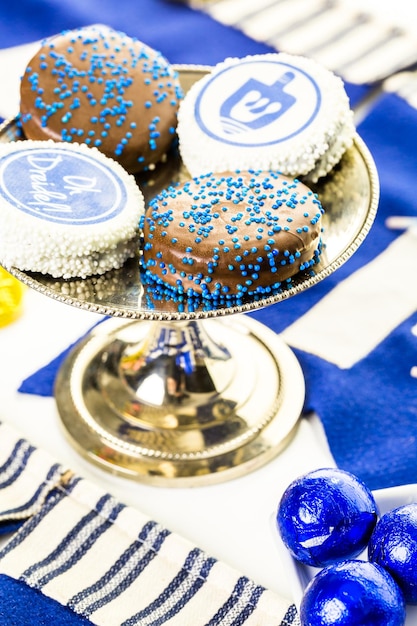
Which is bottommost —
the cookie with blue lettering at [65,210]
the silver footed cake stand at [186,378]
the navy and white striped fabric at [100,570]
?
the navy and white striped fabric at [100,570]

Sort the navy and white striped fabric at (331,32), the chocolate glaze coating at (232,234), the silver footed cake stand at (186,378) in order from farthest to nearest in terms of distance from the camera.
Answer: the navy and white striped fabric at (331,32) < the silver footed cake stand at (186,378) < the chocolate glaze coating at (232,234)

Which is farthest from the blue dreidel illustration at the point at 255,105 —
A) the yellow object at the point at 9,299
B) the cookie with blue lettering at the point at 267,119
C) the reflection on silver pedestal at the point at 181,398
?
the yellow object at the point at 9,299

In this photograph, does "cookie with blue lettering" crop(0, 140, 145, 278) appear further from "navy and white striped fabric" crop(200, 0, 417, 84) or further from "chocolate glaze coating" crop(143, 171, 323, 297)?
"navy and white striped fabric" crop(200, 0, 417, 84)

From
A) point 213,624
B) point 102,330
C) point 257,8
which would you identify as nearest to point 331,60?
point 257,8

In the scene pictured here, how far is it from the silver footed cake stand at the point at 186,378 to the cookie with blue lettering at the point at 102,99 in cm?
5

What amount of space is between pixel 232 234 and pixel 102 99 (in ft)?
0.89

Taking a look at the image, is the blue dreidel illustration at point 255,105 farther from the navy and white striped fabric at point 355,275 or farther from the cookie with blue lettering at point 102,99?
the navy and white striped fabric at point 355,275

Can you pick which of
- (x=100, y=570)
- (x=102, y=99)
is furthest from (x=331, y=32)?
(x=100, y=570)

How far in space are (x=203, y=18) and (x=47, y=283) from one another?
34.0 inches

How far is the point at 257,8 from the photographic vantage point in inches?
61.9

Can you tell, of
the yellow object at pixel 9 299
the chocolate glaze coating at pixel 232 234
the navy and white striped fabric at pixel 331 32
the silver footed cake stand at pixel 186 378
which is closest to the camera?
the chocolate glaze coating at pixel 232 234

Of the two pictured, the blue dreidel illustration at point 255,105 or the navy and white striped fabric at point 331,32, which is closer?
the blue dreidel illustration at point 255,105

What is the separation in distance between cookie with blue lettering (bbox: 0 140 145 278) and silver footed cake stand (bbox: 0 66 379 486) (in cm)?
2

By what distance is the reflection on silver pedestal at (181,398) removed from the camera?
963 mm
